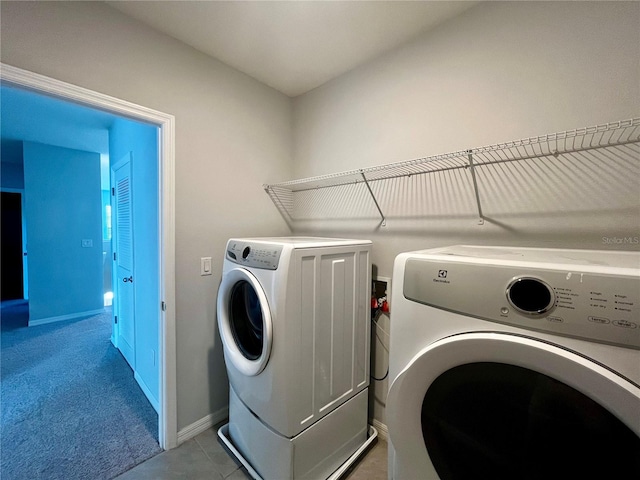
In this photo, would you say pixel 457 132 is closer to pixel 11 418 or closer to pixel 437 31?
pixel 437 31

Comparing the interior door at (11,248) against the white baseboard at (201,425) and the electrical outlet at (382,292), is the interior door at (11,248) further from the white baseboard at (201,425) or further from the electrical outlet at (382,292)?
the electrical outlet at (382,292)

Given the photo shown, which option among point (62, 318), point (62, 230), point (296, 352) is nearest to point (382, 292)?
point (296, 352)

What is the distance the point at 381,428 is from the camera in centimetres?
166

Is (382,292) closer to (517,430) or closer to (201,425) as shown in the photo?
(517,430)

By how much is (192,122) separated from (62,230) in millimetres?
3580

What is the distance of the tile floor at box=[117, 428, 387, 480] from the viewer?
1.38 meters

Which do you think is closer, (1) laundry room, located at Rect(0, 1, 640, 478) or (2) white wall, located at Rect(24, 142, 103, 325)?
(1) laundry room, located at Rect(0, 1, 640, 478)

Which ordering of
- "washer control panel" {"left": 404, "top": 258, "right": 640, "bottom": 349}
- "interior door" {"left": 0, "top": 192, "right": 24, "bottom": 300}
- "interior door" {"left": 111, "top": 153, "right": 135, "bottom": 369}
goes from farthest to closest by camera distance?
"interior door" {"left": 0, "top": 192, "right": 24, "bottom": 300}, "interior door" {"left": 111, "top": 153, "right": 135, "bottom": 369}, "washer control panel" {"left": 404, "top": 258, "right": 640, "bottom": 349}

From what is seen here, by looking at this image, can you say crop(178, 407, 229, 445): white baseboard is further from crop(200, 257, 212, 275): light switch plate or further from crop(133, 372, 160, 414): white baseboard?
crop(200, 257, 212, 275): light switch plate

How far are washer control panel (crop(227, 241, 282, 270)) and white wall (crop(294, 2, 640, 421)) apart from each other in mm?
→ 773

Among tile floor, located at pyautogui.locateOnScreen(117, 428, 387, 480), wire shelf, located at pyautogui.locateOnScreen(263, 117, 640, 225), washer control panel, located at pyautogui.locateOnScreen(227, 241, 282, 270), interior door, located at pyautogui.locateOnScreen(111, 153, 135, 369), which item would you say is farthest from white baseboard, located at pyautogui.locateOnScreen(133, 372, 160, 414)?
wire shelf, located at pyautogui.locateOnScreen(263, 117, 640, 225)

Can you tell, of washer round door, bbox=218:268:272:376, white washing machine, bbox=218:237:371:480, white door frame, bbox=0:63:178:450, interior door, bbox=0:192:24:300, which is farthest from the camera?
interior door, bbox=0:192:24:300

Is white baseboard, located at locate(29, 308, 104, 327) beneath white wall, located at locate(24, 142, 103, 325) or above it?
beneath

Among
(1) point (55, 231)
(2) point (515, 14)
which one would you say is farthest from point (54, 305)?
(2) point (515, 14)
